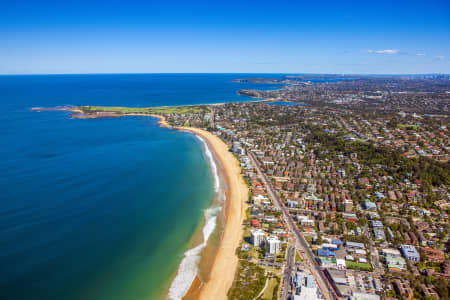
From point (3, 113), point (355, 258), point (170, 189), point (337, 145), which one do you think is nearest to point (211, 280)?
point (355, 258)


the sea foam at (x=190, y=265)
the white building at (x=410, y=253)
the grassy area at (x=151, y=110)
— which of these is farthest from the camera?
the grassy area at (x=151, y=110)

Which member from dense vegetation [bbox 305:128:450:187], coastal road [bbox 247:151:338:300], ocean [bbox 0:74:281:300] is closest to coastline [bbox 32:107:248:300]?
ocean [bbox 0:74:281:300]

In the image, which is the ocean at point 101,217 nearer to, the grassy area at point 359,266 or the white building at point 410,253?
the grassy area at point 359,266

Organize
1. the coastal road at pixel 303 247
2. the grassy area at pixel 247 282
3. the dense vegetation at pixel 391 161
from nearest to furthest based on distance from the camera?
the grassy area at pixel 247 282, the coastal road at pixel 303 247, the dense vegetation at pixel 391 161

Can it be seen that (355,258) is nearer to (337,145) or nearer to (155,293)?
(155,293)

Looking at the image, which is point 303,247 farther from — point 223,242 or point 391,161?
point 391,161

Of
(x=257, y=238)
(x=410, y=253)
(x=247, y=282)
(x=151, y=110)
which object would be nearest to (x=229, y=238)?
(x=257, y=238)

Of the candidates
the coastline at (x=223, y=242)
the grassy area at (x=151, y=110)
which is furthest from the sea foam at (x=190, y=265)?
the grassy area at (x=151, y=110)
